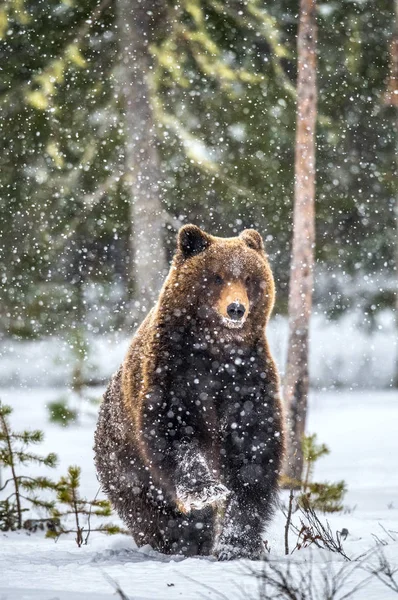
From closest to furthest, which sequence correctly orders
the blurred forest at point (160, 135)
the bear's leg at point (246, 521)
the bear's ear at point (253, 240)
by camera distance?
the bear's leg at point (246, 521) < the bear's ear at point (253, 240) < the blurred forest at point (160, 135)

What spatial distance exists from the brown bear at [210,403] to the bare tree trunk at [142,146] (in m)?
4.47

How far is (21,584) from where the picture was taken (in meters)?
3.29

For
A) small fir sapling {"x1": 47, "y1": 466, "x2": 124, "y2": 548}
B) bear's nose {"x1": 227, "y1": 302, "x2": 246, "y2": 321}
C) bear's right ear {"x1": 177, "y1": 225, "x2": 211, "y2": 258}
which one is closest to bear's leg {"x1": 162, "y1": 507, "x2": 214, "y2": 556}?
small fir sapling {"x1": 47, "y1": 466, "x2": 124, "y2": 548}

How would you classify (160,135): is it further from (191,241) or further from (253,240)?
(191,241)

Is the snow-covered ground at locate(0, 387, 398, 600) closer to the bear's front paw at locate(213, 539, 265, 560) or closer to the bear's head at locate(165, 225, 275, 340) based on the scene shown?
the bear's front paw at locate(213, 539, 265, 560)

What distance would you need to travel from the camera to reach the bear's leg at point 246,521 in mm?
4367

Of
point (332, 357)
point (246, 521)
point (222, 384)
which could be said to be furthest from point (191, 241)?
point (332, 357)

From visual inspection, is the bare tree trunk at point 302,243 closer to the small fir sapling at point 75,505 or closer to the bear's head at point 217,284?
the small fir sapling at point 75,505

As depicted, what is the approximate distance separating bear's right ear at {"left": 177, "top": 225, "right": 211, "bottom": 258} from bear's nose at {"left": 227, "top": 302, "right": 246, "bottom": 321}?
22.3 inches

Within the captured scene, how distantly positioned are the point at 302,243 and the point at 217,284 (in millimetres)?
4221

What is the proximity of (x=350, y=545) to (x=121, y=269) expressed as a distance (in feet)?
26.9

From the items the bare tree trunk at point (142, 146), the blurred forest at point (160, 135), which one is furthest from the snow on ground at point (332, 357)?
the bare tree trunk at point (142, 146)

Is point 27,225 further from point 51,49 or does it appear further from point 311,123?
A: point 311,123

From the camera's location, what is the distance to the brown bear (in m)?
4.26
